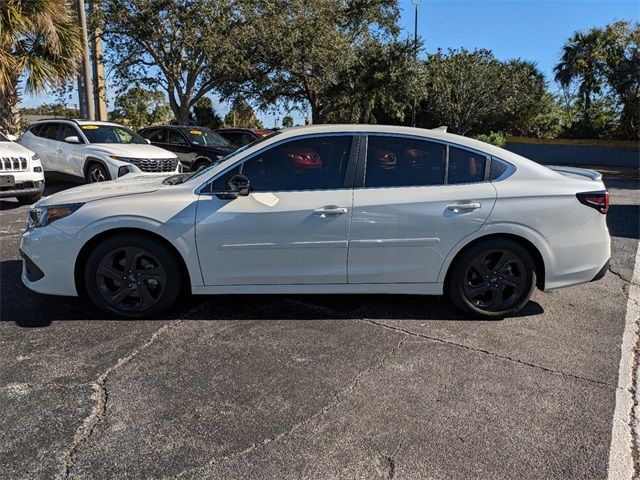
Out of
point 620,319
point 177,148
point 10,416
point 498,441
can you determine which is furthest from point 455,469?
point 177,148

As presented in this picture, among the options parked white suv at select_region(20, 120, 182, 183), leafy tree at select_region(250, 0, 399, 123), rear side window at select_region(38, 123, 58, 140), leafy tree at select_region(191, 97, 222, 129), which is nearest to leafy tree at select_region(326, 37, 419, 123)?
leafy tree at select_region(250, 0, 399, 123)

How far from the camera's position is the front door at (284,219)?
398 centimetres

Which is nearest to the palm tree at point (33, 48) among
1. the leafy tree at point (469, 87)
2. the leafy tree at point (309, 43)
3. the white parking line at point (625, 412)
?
the leafy tree at point (309, 43)

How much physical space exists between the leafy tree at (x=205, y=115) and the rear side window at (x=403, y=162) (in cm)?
3446

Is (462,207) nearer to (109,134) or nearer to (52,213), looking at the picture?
(52,213)

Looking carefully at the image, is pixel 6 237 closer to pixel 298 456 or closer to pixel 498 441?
pixel 298 456

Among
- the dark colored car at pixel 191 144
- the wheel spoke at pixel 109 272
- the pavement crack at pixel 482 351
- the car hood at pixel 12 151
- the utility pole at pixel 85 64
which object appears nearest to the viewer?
the pavement crack at pixel 482 351

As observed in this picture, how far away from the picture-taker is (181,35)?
59.0 feet

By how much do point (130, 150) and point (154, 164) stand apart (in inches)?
23.2

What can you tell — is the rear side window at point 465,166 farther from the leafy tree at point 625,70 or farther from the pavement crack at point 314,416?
the leafy tree at point 625,70

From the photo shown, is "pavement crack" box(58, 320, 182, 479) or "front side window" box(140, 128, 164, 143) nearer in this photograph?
A: "pavement crack" box(58, 320, 182, 479)

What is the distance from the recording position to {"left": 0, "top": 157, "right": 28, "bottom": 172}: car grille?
843cm

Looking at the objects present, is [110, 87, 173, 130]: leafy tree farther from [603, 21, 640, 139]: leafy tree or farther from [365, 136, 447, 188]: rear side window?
[365, 136, 447, 188]: rear side window

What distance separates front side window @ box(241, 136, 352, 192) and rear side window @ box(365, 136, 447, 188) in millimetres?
227
